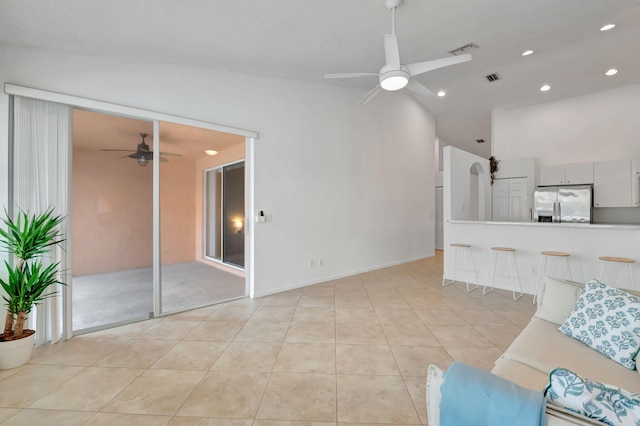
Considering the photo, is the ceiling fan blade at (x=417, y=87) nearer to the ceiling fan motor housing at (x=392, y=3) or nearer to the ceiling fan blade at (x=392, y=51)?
the ceiling fan blade at (x=392, y=51)

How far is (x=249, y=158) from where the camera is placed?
13.6 feet

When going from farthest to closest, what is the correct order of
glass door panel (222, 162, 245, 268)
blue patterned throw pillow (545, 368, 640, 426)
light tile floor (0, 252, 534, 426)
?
glass door panel (222, 162, 245, 268) → light tile floor (0, 252, 534, 426) → blue patterned throw pillow (545, 368, 640, 426)

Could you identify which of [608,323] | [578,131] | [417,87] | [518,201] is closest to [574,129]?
[578,131]

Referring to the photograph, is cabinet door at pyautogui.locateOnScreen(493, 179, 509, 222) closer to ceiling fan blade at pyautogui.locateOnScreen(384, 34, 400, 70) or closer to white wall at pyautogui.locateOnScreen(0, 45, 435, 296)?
white wall at pyautogui.locateOnScreen(0, 45, 435, 296)

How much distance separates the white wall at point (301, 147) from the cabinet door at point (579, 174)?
9.75 ft

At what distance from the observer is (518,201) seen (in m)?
6.32

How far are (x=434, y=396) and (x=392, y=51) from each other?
108 inches

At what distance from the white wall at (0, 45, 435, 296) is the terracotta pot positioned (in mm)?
1271

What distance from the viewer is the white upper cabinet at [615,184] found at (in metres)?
5.10

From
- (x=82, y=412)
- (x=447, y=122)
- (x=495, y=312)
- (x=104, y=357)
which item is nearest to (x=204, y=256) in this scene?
(x=104, y=357)

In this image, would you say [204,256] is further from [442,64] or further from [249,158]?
[442,64]

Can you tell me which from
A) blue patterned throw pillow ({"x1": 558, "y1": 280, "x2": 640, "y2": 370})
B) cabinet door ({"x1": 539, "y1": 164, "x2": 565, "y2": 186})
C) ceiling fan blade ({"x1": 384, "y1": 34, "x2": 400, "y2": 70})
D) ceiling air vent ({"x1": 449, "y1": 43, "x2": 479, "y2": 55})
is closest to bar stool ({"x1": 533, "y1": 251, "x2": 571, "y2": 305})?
blue patterned throw pillow ({"x1": 558, "y1": 280, "x2": 640, "y2": 370})

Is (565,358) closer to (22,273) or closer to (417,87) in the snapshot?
(417,87)

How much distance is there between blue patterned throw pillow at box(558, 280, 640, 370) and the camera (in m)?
1.58
